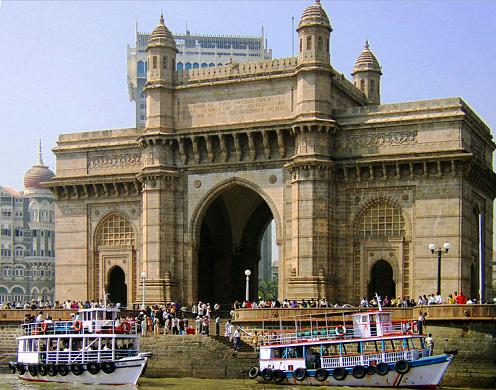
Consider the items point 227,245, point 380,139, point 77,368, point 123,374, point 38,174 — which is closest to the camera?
point 123,374

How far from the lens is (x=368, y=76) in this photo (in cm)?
5803

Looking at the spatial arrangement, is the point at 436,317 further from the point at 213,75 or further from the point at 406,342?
the point at 213,75

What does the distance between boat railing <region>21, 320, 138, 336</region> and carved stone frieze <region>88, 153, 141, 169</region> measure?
1243cm

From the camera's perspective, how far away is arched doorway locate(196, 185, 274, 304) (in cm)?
5475

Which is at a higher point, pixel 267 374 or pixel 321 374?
pixel 321 374

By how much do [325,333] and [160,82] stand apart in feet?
54.5

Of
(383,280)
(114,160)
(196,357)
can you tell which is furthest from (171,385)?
(114,160)

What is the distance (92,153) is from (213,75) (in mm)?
8277

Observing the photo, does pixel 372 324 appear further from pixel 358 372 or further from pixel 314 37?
pixel 314 37

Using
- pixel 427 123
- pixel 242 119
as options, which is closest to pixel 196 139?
pixel 242 119

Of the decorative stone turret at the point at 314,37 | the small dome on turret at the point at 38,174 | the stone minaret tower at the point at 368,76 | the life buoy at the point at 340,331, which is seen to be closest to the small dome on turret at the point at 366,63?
the stone minaret tower at the point at 368,76

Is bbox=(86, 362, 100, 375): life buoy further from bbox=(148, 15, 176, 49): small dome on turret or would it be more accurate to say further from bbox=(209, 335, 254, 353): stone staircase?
bbox=(148, 15, 176, 49): small dome on turret

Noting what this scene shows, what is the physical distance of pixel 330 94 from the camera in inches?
1863

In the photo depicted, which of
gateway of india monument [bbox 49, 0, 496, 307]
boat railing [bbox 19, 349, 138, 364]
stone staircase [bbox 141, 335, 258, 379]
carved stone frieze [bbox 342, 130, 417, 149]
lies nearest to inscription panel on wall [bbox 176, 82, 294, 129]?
gateway of india monument [bbox 49, 0, 496, 307]
